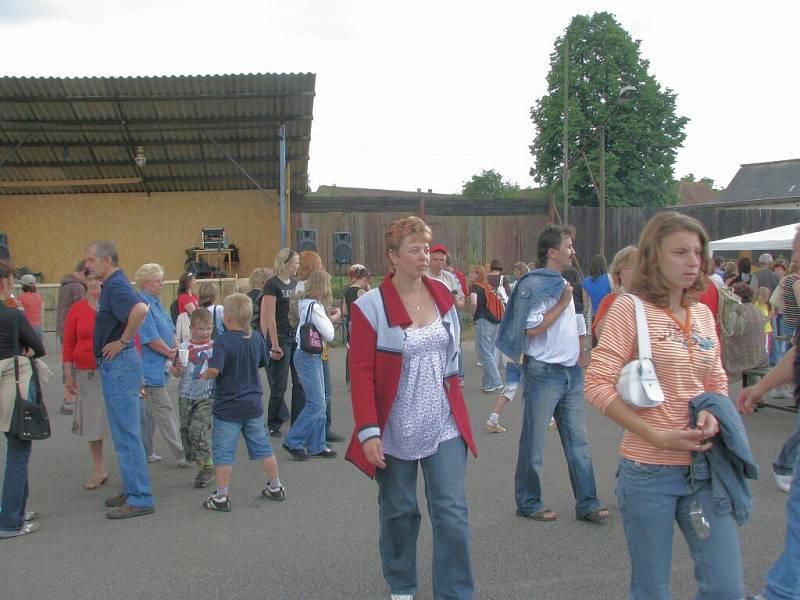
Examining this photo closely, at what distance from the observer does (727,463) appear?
108 inches

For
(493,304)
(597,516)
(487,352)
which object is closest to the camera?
(597,516)

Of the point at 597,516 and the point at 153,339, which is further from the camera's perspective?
the point at 153,339

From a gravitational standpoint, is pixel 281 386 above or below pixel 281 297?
below

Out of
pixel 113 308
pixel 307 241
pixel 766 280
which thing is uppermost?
pixel 307 241

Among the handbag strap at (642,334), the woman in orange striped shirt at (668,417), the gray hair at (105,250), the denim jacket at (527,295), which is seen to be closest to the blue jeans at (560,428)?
the denim jacket at (527,295)

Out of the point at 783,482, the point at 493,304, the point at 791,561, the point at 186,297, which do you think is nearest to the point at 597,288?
the point at 493,304

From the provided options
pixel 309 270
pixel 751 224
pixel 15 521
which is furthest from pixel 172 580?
pixel 751 224

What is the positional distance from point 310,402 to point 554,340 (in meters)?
2.61

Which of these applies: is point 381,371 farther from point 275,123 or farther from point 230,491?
point 275,123

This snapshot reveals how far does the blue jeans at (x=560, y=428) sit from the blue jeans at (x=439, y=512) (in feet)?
5.22

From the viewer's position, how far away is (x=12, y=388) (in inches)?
207

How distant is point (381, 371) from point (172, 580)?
1.96 m

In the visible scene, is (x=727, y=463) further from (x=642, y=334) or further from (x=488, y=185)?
(x=488, y=185)

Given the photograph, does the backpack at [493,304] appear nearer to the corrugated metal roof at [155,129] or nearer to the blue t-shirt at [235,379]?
the blue t-shirt at [235,379]
